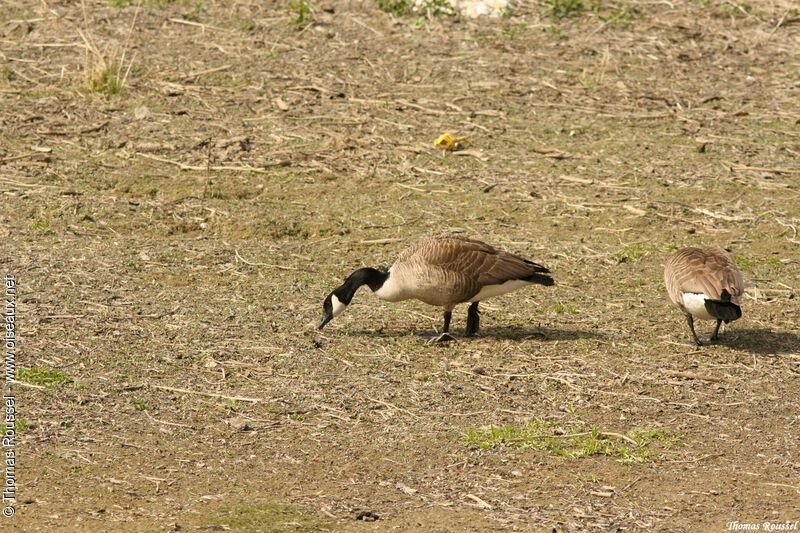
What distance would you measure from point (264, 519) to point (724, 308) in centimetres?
344

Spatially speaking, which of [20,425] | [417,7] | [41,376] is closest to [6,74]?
[417,7]

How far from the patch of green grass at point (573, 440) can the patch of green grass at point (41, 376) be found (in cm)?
253

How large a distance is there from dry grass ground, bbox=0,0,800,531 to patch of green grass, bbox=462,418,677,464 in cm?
2

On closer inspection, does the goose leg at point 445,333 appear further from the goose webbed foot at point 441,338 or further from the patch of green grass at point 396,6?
the patch of green grass at point 396,6

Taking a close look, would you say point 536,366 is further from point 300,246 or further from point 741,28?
point 741,28

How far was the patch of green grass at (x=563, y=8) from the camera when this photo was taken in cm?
1575

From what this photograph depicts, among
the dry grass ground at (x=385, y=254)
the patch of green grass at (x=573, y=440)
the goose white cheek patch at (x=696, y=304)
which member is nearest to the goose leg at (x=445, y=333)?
the dry grass ground at (x=385, y=254)

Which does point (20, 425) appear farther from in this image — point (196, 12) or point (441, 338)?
point (196, 12)

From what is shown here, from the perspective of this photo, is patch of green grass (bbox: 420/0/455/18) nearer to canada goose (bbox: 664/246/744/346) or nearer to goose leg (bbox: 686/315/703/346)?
canada goose (bbox: 664/246/744/346)

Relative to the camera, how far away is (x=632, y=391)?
25.5 ft

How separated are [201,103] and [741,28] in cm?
715

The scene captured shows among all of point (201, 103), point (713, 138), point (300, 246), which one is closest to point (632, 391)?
point (300, 246)

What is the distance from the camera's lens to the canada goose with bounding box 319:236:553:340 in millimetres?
8398

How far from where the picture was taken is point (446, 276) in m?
8.38
